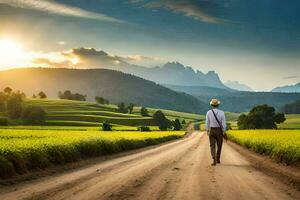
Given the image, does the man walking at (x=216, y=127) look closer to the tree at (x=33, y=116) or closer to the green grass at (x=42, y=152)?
the green grass at (x=42, y=152)

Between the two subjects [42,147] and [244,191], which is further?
[42,147]

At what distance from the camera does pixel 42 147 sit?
2259 centimetres

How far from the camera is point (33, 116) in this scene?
151m

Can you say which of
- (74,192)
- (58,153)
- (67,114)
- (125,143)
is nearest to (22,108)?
(67,114)

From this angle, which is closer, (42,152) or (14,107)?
(42,152)

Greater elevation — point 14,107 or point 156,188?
point 14,107

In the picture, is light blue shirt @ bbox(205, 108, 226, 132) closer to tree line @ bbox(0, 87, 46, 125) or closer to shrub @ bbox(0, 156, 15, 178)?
shrub @ bbox(0, 156, 15, 178)

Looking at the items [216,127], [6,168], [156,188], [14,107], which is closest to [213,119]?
[216,127]

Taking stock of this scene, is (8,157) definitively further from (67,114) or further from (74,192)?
(67,114)

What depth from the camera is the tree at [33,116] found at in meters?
151

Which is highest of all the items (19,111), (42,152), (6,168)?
Result: (19,111)

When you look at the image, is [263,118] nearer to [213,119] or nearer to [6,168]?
[213,119]

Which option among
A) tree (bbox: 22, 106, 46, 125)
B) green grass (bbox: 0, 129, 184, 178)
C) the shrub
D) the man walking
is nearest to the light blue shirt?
the man walking

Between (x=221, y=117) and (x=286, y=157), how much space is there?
521 cm
